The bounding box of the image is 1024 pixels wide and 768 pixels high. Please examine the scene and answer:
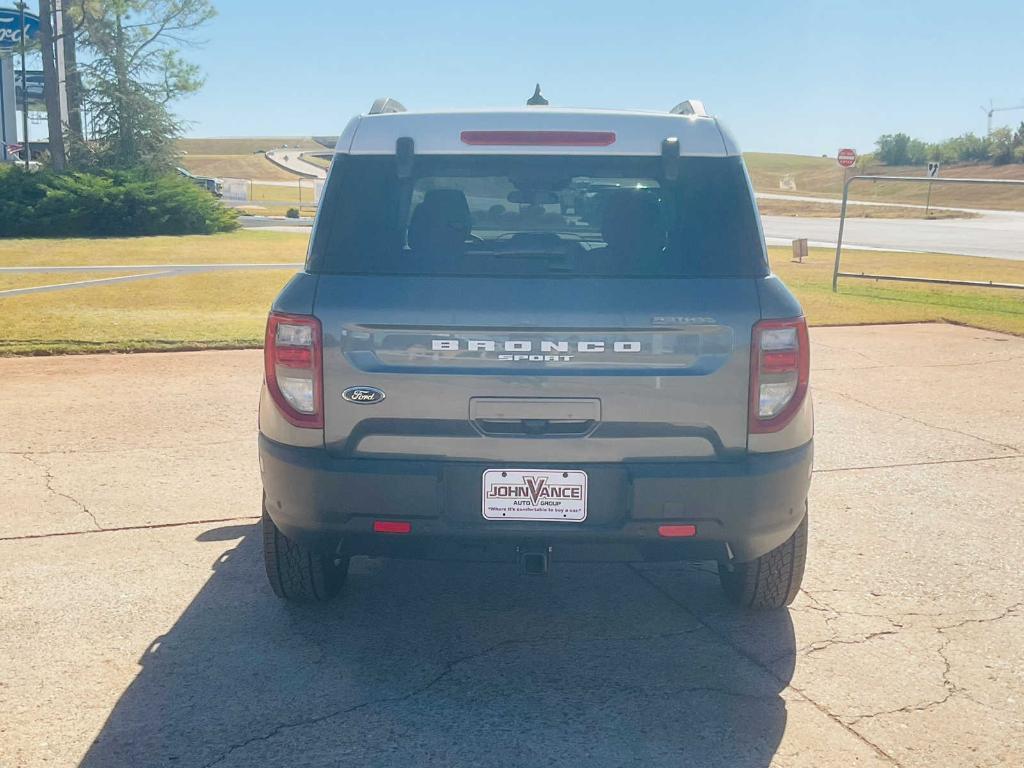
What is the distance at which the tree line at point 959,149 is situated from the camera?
69.7 metres

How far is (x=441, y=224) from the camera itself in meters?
3.88

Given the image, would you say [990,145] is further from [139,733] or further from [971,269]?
[139,733]

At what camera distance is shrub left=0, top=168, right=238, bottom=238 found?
27.7m

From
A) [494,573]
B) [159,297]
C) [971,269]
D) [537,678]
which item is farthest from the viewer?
[971,269]

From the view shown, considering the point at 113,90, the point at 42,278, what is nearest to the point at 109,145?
the point at 113,90

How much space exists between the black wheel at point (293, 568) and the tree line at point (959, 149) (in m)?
72.3

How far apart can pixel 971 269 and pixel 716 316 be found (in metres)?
21.8

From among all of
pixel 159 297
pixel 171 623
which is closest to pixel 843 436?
pixel 171 623

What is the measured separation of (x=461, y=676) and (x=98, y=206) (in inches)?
1064

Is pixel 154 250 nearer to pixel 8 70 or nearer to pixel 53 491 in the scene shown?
pixel 53 491

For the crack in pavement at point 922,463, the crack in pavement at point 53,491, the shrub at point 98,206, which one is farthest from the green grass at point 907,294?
the shrub at point 98,206

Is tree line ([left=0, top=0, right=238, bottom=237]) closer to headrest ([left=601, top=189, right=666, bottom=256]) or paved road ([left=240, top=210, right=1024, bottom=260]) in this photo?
paved road ([left=240, top=210, right=1024, bottom=260])

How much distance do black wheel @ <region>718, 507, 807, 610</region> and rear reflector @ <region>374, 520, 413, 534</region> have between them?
130 centimetres

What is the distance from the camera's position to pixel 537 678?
3.83 meters
